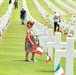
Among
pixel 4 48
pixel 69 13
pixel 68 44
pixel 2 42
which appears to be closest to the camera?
pixel 68 44

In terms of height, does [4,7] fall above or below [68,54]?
below

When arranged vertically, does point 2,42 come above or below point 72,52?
below

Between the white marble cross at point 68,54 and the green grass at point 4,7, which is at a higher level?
the white marble cross at point 68,54

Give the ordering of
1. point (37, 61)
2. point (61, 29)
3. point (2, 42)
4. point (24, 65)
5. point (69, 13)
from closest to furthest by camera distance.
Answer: point (24, 65), point (37, 61), point (2, 42), point (61, 29), point (69, 13)

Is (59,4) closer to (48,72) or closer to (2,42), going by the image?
(2,42)

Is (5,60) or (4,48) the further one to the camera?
(4,48)

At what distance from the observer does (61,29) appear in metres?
40.3

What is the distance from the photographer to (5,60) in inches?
761

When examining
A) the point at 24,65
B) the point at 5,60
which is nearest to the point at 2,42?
the point at 5,60

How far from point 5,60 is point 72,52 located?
279 inches

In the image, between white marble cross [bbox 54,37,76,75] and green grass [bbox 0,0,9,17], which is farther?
green grass [bbox 0,0,9,17]

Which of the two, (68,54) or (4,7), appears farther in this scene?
(4,7)

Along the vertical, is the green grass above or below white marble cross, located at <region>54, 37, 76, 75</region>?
below

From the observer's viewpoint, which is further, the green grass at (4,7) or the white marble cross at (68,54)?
the green grass at (4,7)
